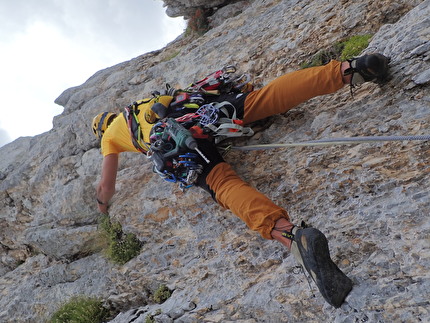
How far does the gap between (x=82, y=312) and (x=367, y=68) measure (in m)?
6.62

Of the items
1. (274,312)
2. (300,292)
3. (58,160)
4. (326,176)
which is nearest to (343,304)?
(300,292)

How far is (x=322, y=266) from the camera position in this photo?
9.95ft

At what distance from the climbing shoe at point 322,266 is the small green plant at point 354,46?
3.74 metres

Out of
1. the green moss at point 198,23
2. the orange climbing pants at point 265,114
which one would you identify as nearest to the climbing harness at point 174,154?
the orange climbing pants at point 265,114

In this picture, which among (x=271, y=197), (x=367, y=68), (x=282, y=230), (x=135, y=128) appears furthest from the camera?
(x=135, y=128)

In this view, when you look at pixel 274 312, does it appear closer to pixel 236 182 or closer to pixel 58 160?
pixel 236 182

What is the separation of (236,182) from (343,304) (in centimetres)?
189

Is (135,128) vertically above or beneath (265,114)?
above

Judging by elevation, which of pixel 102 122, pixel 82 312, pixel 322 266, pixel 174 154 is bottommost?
pixel 82 312

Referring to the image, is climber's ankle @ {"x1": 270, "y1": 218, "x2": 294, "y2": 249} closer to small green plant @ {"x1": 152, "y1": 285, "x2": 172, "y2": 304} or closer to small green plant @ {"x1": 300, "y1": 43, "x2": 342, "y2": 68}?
small green plant @ {"x1": 152, "y1": 285, "x2": 172, "y2": 304}

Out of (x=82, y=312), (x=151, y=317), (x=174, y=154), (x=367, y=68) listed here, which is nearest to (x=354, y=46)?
(x=367, y=68)

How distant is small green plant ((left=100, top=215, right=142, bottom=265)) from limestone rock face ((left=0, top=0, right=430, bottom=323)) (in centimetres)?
20

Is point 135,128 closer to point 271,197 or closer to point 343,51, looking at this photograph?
point 271,197

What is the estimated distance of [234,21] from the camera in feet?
32.2
